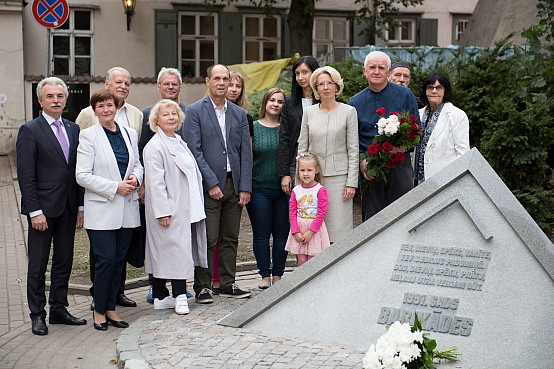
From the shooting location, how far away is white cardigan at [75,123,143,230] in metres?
6.50

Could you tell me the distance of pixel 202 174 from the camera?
7.08m

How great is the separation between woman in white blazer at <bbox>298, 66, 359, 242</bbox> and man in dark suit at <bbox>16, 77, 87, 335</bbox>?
6.68 feet

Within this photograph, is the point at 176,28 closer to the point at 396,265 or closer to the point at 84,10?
the point at 84,10

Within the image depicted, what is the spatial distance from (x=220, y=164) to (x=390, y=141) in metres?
1.56

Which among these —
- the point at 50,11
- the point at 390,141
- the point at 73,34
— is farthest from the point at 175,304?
the point at 73,34

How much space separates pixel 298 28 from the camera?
2106 centimetres

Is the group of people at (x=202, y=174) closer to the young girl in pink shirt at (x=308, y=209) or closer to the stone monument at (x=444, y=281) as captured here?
the young girl in pink shirt at (x=308, y=209)

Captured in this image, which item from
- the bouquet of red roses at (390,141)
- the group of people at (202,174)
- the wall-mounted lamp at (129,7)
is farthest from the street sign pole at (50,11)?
the wall-mounted lamp at (129,7)

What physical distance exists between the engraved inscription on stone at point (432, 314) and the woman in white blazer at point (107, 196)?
233 cm

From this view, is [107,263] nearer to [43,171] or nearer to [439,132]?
[43,171]

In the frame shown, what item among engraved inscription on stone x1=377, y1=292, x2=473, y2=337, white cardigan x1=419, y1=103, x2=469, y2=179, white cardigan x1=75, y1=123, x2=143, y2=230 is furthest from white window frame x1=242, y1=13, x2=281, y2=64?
engraved inscription on stone x1=377, y1=292, x2=473, y2=337

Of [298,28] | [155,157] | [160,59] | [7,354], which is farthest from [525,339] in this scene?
[160,59]

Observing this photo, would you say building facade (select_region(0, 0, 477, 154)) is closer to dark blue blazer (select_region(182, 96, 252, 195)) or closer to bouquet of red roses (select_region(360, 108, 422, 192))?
dark blue blazer (select_region(182, 96, 252, 195))

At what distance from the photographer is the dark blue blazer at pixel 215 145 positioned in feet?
23.4
